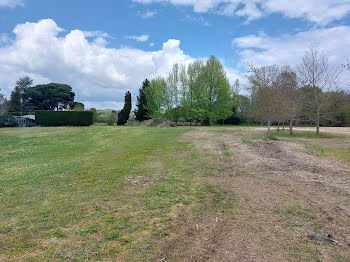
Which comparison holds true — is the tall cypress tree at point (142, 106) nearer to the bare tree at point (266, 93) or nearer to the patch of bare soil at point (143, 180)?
the bare tree at point (266, 93)

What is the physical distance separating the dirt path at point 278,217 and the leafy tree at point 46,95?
180 feet

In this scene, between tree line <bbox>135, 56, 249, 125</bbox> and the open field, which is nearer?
the open field

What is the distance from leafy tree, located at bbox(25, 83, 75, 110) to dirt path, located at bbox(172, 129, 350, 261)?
54922 mm

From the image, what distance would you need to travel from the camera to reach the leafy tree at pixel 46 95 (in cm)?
5153

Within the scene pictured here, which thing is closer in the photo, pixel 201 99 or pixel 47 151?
pixel 47 151

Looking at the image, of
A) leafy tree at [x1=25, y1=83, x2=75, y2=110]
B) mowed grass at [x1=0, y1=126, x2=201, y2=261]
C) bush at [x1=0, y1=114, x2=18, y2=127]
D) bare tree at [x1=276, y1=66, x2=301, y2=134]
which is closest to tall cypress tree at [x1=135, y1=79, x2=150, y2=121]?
bush at [x1=0, y1=114, x2=18, y2=127]

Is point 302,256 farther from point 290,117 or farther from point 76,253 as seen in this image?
point 290,117

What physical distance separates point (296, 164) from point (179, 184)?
419 cm

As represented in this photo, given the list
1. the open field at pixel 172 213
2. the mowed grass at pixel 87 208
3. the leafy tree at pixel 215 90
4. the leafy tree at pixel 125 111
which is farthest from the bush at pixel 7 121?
the leafy tree at pixel 215 90

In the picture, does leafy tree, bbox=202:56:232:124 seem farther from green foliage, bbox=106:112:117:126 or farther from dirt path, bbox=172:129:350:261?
dirt path, bbox=172:129:350:261

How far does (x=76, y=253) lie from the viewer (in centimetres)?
251

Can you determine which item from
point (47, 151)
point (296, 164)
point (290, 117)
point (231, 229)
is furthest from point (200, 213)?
point (290, 117)

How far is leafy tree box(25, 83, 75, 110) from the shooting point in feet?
169

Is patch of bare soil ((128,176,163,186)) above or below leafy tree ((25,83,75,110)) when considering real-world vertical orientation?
below
